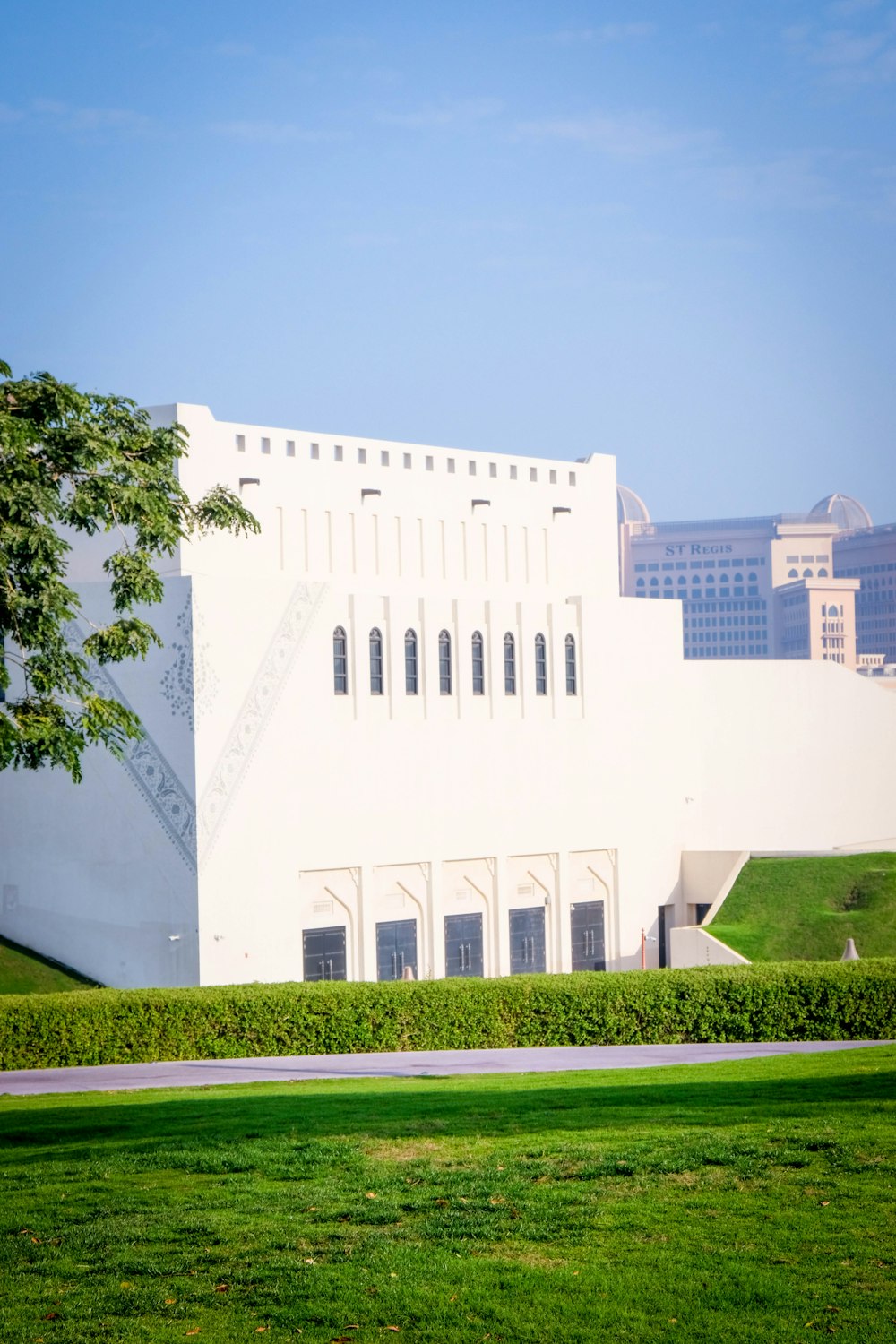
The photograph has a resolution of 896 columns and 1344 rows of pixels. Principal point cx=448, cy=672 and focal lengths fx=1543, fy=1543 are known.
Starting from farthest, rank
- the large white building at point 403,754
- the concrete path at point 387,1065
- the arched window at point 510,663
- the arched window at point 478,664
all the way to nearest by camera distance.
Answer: the arched window at point 510,663 → the arched window at point 478,664 → the large white building at point 403,754 → the concrete path at point 387,1065

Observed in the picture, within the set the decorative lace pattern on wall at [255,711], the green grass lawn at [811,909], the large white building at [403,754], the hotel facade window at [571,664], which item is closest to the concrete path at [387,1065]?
the decorative lace pattern on wall at [255,711]

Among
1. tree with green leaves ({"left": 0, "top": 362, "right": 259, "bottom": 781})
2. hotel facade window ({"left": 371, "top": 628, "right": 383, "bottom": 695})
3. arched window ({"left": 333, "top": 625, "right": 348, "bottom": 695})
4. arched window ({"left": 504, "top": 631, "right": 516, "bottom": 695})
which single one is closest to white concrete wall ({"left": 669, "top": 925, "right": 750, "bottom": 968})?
arched window ({"left": 504, "top": 631, "right": 516, "bottom": 695})

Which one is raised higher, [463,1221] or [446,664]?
[446,664]

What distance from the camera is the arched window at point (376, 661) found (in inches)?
1347

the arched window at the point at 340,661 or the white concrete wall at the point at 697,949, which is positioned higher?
the arched window at the point at 340,661

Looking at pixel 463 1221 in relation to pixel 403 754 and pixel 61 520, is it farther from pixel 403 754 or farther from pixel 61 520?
pixel 403 754

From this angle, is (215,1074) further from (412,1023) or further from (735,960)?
(735,960)

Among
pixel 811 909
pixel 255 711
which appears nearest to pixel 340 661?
pixel 255 711

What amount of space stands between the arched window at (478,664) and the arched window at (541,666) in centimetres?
182

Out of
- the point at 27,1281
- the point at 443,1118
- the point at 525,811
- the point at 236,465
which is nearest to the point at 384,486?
the point at 236,465

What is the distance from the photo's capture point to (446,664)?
118ft

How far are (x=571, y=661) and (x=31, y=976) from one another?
14994 mm

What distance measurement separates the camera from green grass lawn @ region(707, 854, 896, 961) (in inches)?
1346

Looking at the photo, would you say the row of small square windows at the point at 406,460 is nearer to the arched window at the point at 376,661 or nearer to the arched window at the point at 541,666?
the arched window at the point at 376,661
